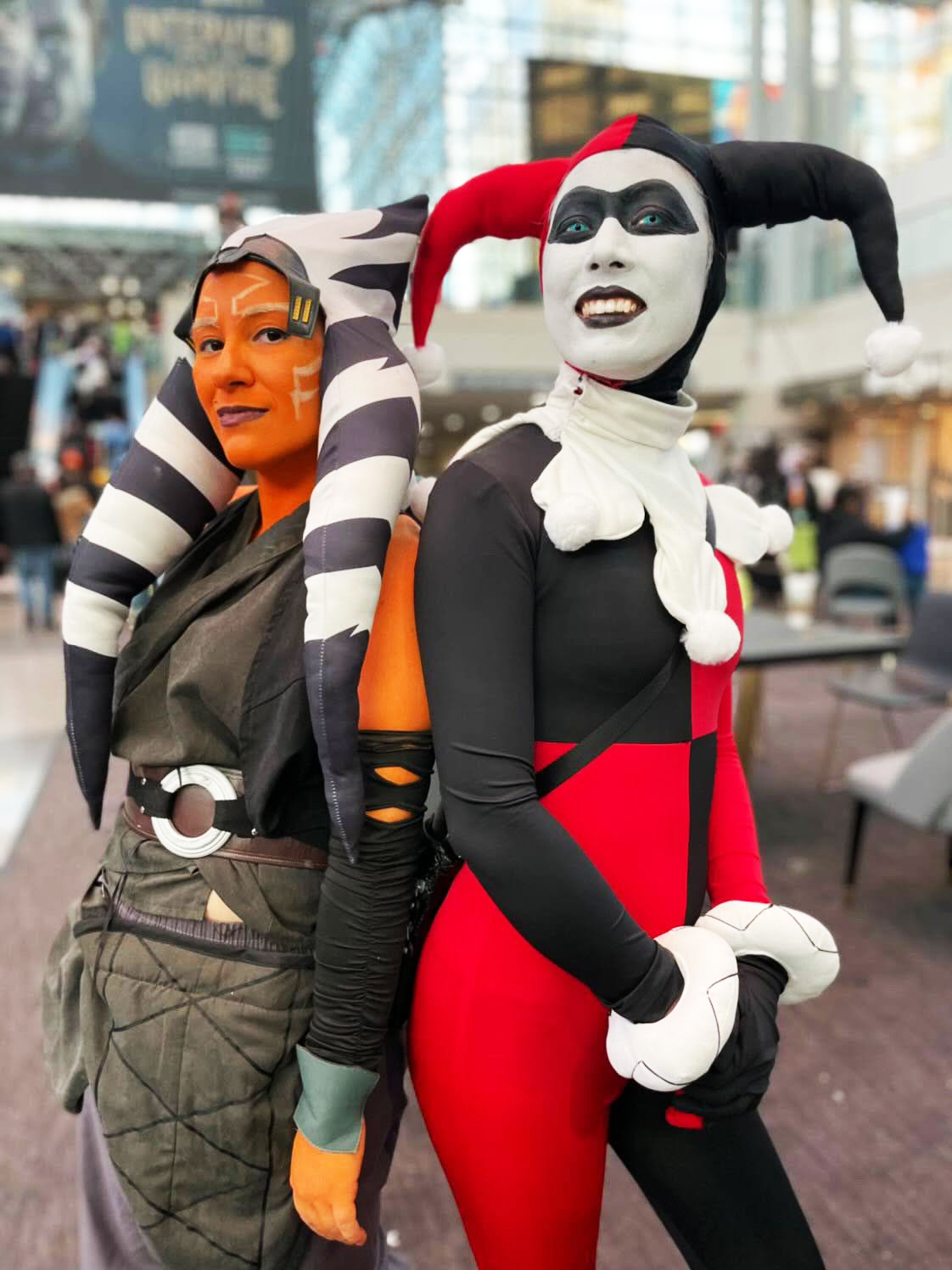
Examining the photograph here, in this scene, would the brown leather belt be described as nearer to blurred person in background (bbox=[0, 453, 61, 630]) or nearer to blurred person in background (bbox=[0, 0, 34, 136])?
blurred person in background (bbox=[0, 453, 61, 630])

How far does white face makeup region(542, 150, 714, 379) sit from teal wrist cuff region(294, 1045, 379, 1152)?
2.13ft

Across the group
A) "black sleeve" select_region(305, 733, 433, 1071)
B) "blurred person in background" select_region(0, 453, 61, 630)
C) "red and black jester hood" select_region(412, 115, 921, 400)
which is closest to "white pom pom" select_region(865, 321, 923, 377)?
"red and black jester hood" select_region(412, 115, 921, 400)

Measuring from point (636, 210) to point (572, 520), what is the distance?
275mm

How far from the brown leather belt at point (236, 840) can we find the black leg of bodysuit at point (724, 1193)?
1.28 ft

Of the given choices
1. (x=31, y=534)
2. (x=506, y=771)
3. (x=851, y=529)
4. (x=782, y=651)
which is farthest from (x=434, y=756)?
(x=31, y=534)

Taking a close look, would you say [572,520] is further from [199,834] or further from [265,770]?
[199,834]

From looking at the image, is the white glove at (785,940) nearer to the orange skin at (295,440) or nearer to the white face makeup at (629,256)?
the orange skin at (295,440)

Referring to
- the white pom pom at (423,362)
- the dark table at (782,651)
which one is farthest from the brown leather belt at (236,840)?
the dark table at (782,651)

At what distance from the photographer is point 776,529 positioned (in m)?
1.01

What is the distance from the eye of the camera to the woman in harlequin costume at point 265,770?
33.0 inches

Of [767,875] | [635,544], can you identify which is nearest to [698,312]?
[635,544]

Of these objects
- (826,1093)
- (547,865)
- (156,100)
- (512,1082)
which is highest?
(156,100)

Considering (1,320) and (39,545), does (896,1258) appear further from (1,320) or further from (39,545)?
(1,320)

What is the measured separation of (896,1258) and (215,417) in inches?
65.6
